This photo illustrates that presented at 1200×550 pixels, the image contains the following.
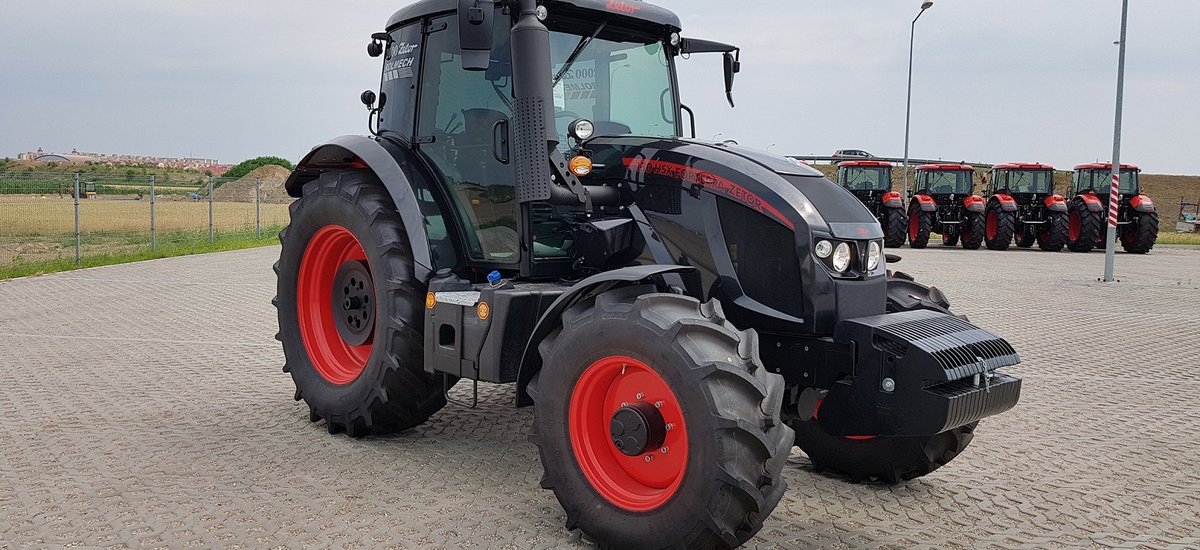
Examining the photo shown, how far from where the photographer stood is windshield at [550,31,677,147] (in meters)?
4.88

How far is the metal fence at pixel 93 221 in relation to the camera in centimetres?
1811

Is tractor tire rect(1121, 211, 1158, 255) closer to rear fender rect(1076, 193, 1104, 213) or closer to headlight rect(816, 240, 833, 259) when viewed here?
rear fender rect(1076, 193, 1104, 213)

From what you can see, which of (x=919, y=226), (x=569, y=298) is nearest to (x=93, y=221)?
(x=919, y=226)

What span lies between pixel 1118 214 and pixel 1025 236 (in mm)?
2420

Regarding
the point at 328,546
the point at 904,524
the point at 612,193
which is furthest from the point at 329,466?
the point at 904,524

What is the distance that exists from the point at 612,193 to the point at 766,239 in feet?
2.92

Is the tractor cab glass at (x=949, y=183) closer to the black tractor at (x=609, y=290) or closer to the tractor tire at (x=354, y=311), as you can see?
the black tractor at (x=609, y=290)

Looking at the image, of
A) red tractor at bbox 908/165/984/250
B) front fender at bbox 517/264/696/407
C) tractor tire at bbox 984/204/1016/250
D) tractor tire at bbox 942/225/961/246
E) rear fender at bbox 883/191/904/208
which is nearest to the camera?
front fender at bbox 517/264/696/407

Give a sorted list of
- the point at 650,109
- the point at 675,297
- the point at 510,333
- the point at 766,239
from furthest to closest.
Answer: the point at 650,109
the point at 510,333
the point at 766,239
the point at 675,297

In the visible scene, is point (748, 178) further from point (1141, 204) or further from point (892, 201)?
point (1141, 204)

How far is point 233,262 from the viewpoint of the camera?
723 inches

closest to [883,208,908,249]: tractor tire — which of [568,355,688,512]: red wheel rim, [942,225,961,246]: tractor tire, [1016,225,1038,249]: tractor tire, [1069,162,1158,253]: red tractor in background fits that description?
[942,225,961,246]: tractor tire

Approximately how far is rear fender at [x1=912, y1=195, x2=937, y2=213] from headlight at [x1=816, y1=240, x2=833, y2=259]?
23.1m

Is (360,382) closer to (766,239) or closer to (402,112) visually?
(402,112)
